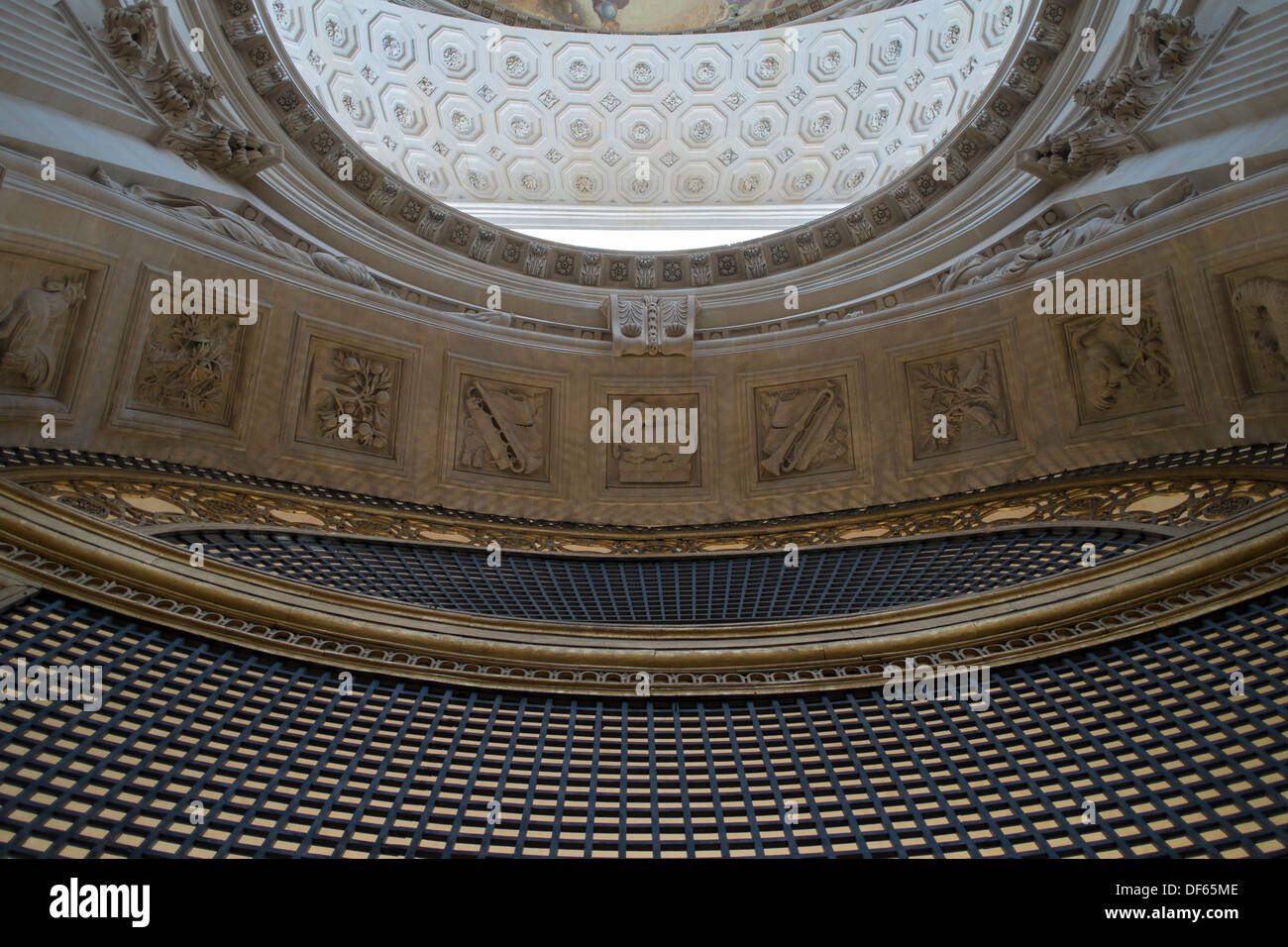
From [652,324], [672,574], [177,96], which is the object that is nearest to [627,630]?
[672,574]

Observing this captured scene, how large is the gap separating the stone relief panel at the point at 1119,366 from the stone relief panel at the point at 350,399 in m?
8.45

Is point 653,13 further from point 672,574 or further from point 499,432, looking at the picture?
point 672,574

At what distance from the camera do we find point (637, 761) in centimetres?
519

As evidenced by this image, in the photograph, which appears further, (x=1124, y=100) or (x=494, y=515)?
(x=494, y=515)

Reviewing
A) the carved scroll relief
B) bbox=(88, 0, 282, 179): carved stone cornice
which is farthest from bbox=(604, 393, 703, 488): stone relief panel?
bbox=(88, 0, 282, 179): carved stone cornice

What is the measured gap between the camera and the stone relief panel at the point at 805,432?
13156 mm

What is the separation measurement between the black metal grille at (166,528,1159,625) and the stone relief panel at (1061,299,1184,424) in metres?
2.21

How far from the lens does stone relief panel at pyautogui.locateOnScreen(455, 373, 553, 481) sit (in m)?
13.2

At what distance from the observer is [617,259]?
15867 mm

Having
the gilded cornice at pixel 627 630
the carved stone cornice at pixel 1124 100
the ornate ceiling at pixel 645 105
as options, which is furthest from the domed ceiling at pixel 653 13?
the gilded cornice at pixel 627 630

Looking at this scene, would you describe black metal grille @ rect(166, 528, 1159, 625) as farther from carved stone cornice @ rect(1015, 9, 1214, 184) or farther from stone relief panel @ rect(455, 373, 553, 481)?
carved stone cornice @ rect(1015, 9, 1214, 184)

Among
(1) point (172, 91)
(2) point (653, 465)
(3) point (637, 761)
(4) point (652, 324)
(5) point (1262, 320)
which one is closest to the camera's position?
(3) point (637, 761)

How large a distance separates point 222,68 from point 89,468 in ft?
22.7

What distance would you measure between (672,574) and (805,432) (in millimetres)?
3366
